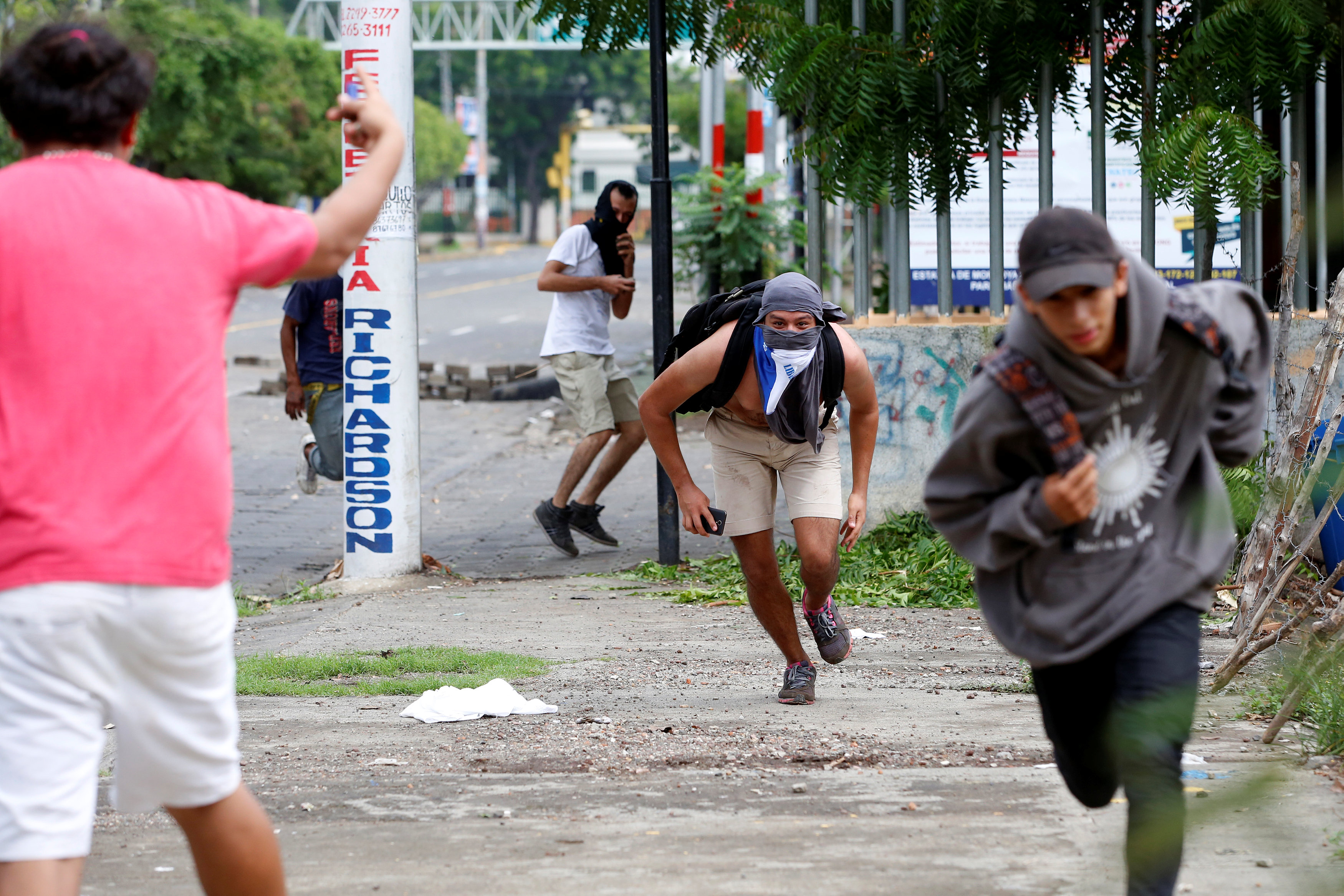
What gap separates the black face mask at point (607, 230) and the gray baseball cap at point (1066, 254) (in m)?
5.89

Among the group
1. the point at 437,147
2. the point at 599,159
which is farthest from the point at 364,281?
the point at 599,159

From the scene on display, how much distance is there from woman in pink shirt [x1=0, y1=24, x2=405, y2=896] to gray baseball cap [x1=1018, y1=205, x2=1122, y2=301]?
129 centimetres

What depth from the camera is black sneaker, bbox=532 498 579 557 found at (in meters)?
8.25

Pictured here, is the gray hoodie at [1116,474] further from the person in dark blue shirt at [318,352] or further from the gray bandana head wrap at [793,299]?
the person in dark blue shirt at [318,352]

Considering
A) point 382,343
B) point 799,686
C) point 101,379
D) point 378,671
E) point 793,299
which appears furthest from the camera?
point 382,343

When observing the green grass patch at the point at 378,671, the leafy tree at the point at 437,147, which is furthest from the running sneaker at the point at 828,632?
the leafy tree at the point at 437,147

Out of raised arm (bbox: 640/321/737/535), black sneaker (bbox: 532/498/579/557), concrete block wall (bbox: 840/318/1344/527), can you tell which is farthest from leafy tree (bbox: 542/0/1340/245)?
raised arm (bbox: 640/321/737/535)

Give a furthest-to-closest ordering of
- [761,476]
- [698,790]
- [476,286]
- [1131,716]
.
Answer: [476,286]
[761,476]
[698,790]
[1131,716]

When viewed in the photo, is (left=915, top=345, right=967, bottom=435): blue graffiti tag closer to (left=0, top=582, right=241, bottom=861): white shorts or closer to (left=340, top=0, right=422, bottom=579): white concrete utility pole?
(left=340, top=0, right=422, bottom=579): white concrete utility pole

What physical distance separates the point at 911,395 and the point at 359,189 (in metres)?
5.56

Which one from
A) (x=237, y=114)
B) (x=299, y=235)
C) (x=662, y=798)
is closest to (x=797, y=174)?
(x=662, y=798)

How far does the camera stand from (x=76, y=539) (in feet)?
7.38

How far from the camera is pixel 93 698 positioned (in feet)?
7.66

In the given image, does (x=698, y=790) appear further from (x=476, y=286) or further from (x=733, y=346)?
(x=476, y=286)
